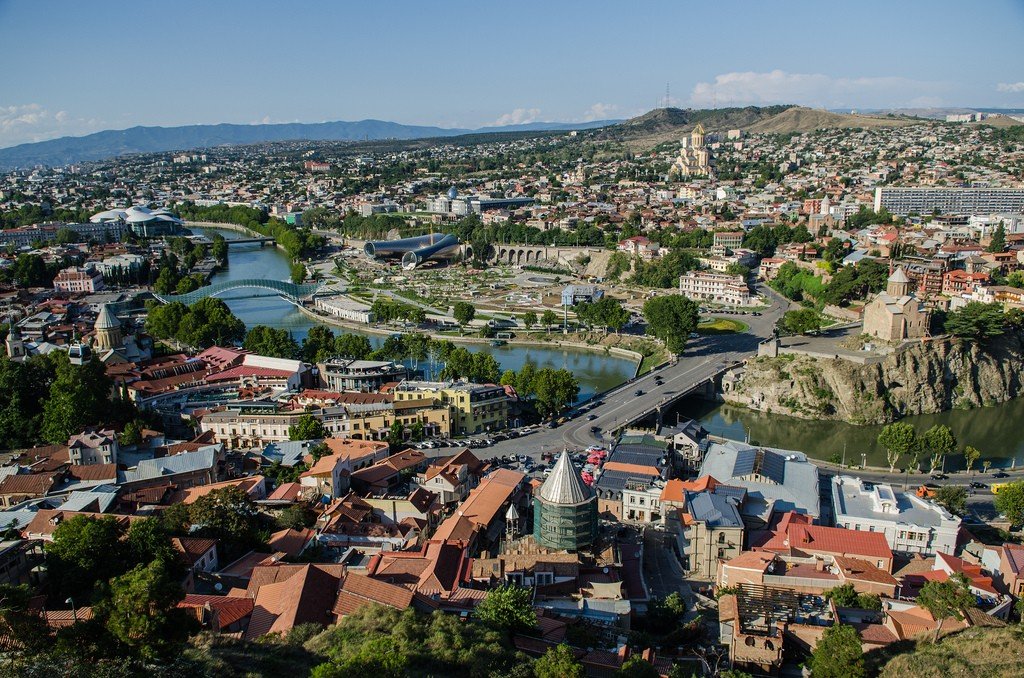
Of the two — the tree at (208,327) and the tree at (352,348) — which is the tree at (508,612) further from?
the tree at (208,327)

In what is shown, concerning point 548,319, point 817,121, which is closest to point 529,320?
point 548,319

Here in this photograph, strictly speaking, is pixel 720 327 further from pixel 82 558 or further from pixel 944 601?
pixel 82 558

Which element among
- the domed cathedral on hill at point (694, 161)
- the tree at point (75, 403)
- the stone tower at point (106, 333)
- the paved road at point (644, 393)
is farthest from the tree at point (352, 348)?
the domed cathedral on hill at point (694, 161)

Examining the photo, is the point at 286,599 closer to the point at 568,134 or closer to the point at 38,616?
the point at 38,616

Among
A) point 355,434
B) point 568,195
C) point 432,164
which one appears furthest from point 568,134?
point 355,434

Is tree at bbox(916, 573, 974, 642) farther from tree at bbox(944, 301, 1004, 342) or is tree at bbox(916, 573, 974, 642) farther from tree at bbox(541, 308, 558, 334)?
tree at bbox(541, 308, 558, 334)

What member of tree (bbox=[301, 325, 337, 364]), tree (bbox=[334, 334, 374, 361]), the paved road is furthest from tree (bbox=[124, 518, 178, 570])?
tree (bbox=[301, 325, 337, 364])
